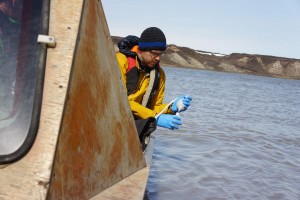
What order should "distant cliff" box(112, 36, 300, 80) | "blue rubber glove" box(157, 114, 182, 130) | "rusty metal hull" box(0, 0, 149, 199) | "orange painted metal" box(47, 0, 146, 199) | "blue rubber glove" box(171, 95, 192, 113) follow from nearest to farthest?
"rusty metal hull" box(0, 0, 149, 199)
"orange painted metal" box(47, 0, 146, 199)
"blue rubber glove" box(157, 114, 182, 130)
"blue rubber glove" box(171, 95, 192, 113)
"distant cliff" box(112, 36, 300, 80)

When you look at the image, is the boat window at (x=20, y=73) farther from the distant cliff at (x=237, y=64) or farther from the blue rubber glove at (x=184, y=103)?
the distant cliff at (x=237, y=64)

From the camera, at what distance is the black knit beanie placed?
3.62 m

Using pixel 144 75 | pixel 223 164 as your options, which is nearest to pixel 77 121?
pixel 144 75

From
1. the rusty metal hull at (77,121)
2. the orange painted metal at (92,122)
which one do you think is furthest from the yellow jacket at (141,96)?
the rusty metal hull at (77,121)

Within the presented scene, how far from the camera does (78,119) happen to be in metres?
1.92

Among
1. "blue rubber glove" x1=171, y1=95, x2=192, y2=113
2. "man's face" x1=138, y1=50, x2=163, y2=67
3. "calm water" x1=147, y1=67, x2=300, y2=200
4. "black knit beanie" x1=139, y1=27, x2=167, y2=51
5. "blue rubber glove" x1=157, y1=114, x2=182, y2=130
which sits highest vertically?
"black knit beanie" x1=139, y1=27, x2=167, y2=51

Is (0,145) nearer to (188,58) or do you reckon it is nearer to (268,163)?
(268,163)

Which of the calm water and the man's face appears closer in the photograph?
the man's face

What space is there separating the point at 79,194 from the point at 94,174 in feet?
0.66

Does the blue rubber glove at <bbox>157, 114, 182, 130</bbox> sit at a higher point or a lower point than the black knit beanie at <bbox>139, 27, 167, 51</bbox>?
lower

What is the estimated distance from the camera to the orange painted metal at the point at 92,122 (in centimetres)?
183

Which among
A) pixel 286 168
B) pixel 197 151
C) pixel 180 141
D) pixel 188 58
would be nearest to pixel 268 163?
pixel 286 168

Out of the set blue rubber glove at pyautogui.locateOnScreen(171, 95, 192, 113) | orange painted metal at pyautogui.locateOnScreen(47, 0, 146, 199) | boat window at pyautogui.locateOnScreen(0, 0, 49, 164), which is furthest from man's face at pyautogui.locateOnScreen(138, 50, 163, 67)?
boat window at pyautogui.locateOnScreen(0, 0, 49, 164)

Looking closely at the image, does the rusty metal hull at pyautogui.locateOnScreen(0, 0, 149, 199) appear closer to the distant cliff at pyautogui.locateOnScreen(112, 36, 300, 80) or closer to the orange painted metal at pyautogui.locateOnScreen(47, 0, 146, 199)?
the orange painted metal at pyautogui.locateOnScreen(47, 0, 146, 199)
